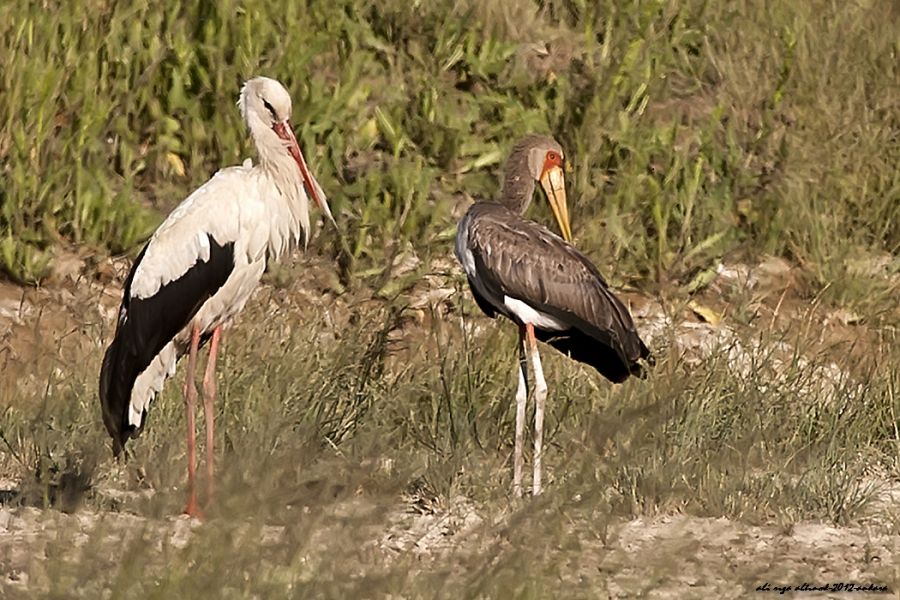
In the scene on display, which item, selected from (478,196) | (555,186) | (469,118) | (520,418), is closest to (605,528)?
(520,418)

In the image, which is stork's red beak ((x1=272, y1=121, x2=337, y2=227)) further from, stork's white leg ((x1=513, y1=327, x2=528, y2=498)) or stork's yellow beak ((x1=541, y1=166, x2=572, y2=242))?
stork's yellow beak ((x1=541, y1=166, x2=572, y2=242))

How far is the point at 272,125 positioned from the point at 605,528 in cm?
215

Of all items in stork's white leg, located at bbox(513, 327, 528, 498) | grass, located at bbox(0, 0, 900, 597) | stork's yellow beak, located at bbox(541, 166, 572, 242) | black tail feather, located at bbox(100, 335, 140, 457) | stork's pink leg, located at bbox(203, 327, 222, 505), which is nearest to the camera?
black tail feather, located at bbox(100, 335, 140, 457)

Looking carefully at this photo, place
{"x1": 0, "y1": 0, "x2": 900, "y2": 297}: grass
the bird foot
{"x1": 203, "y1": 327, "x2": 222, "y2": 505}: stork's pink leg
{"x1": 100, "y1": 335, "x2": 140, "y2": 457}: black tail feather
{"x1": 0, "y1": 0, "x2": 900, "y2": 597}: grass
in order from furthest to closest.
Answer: {"x1": 0, "y1": 0, "x2": 900, "y2": 297}: grass → {"x1": 0, "y1": 0, "x2": 900, "y2": 597}: grass → {"x1": 203, "y1": 327, "x2": 222, "y2": 505}: stork's pink leg → {"x1": 100, "y1": 335, "x2": 140, "y2": 457}: black tail feather → the bird foot

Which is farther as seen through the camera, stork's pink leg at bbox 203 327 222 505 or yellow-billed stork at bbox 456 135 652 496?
yellow-billed stork at bbox 456 135 652 496

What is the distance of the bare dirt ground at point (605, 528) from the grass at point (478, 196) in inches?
2.5

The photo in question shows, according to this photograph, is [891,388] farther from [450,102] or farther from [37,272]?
[37,272]

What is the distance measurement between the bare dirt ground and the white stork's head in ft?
3.77

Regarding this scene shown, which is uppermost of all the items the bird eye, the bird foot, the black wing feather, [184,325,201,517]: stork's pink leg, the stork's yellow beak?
the bird eye

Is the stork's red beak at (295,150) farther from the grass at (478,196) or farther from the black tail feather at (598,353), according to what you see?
the black tail feather at (598,353)

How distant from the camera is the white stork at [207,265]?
6.47m

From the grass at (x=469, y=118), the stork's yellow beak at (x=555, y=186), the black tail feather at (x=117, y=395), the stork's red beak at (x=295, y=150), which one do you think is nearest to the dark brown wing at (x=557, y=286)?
the stork's red beak at (x=295, y=150)

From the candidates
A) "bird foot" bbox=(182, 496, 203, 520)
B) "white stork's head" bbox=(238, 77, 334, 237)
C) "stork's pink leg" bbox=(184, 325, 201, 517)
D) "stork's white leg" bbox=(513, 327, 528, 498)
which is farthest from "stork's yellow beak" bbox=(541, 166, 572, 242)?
"bird foot" bbox=(182, 496, 203, 520)

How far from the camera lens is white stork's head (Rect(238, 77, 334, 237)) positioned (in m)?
6.73
